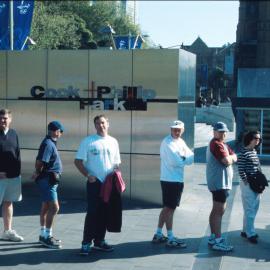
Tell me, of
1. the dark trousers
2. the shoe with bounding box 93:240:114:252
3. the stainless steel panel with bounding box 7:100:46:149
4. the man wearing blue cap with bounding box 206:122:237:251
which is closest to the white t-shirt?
the dark trousers

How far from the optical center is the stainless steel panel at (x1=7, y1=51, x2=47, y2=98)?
34.6ft

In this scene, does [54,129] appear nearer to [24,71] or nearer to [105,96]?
[105,96]

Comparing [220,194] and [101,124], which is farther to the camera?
[220,194]

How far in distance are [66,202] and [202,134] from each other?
62.6 feet

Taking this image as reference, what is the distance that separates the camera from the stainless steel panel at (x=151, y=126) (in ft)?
32.5

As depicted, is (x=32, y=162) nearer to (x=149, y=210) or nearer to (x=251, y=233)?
(x=149, y=210)

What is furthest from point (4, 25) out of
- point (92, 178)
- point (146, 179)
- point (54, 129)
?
point (92, 178)

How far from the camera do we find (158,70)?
991 centimetres

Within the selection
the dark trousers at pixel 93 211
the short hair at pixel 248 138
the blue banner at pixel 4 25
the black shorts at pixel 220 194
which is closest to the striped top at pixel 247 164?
the short hair at pixel 248 138

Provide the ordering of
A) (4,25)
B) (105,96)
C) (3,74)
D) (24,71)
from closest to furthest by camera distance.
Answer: (105,96) < (24,71) < (3,74) < (4,25)

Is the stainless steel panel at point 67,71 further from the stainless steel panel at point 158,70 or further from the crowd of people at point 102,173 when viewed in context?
the crowd of people at point 102,173

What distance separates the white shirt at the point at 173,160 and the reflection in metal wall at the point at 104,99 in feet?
9.17

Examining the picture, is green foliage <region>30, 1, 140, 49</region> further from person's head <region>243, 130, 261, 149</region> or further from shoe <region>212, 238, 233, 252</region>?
shoe <region>212, 238, 233, 252</region>

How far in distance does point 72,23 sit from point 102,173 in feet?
136
